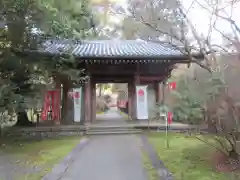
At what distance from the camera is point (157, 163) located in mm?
7875

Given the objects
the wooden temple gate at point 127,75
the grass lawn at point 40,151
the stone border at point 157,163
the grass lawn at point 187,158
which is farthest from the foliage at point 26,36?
the grass lawn at point 187,158

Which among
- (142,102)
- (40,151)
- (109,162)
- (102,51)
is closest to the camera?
(109,162)

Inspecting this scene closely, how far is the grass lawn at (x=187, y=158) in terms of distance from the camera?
661cm

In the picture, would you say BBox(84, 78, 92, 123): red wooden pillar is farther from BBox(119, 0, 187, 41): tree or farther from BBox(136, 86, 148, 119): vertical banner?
BBox(119, 0, 187, 41): tree

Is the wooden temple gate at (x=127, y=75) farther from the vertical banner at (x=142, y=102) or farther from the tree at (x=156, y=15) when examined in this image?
the tree at (x=156, y=15)

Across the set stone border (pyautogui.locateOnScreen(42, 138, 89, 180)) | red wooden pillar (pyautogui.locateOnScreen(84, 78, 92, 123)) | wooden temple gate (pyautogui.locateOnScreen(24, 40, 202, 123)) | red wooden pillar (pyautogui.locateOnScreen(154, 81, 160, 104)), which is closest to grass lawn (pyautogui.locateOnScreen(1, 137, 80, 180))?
stone border (pyautogui.locateOnScreen(42, 138, 89, 180))

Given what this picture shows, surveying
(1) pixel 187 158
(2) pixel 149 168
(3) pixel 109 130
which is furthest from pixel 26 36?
(1) pixel 187 158

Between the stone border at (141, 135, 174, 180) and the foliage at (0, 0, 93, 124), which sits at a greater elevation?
the foliage at (0, 0, 93, 124)

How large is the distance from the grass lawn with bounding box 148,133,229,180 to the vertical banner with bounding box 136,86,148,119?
3.45 m

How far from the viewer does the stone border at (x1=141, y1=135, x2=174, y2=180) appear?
6.59 metres

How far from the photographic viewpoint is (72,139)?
504 inches

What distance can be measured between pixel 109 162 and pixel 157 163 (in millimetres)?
1295

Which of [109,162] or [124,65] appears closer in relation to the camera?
[109,162]

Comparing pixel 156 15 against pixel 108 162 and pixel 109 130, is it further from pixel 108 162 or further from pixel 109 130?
pixel 109 130
